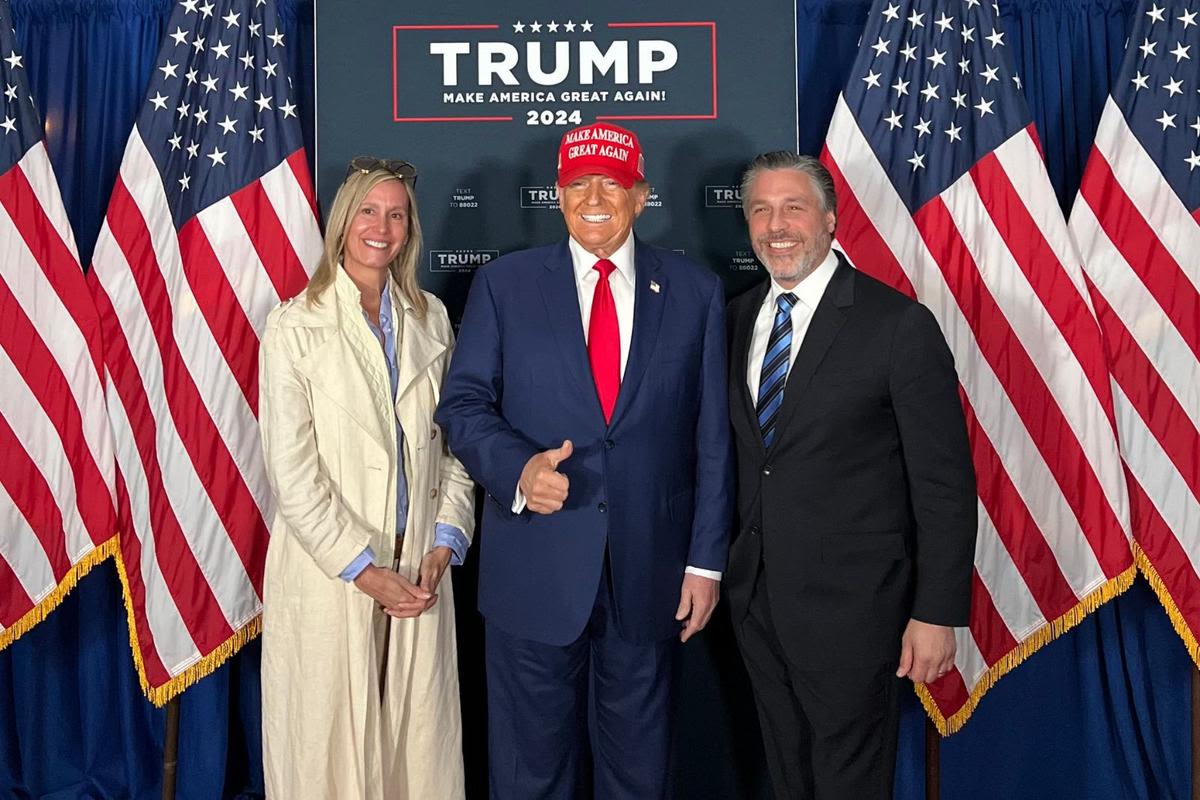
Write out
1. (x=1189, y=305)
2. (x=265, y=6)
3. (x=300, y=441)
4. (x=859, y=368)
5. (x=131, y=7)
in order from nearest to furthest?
(x=859, y=368) → (x=300, y=441) → (x=1189, y=305) → (x=265, y=6) → (x=131, y=7)

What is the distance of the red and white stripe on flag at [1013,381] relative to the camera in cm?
274

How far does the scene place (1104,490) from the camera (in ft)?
8.95

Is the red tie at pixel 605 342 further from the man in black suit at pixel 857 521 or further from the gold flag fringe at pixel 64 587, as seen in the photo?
the gold flag fringe at pixel 64 587

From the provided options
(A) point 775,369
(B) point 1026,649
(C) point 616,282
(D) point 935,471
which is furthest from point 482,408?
(B) point 1026,649

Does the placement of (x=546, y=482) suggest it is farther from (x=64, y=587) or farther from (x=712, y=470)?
(x=64, y=587)

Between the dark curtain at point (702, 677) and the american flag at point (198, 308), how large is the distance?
0.29 meters

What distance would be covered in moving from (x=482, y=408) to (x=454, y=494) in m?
0.34

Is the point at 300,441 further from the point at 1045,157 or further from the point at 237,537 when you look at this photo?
the point at 1045,157

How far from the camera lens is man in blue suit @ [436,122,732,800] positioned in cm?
216

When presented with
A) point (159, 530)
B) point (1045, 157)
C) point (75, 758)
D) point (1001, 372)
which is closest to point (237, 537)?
point (159, 530)

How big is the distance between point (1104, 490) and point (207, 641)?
2542 mm

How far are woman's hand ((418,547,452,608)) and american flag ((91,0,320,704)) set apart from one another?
2.39 feet

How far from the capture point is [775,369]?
7.18ft

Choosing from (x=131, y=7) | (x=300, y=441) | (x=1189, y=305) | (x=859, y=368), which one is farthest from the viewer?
(x=131, y=7)
